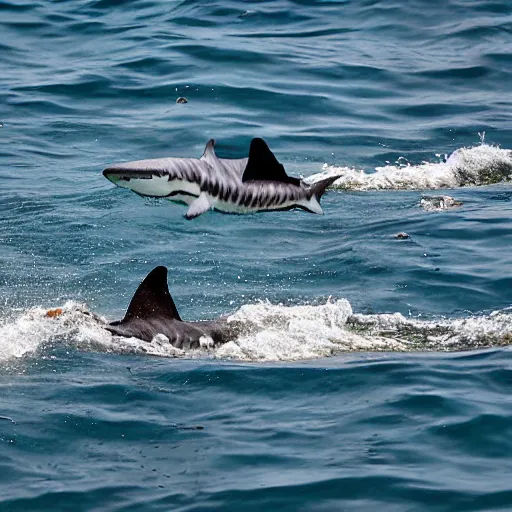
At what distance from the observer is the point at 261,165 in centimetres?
1027

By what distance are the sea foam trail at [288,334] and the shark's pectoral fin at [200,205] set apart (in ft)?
3.73

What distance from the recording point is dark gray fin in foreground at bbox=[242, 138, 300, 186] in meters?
10.2

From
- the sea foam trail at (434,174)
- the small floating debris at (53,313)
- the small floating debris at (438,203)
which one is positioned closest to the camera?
the small floating debris at (53,313)

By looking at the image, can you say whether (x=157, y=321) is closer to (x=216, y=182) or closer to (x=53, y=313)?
(x=53, y=313)

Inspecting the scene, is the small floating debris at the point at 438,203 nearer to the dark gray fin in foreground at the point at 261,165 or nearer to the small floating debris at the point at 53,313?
the dark gray fin in foreground at the point at 261,165

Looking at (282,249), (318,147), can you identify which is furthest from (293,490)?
(318,147)

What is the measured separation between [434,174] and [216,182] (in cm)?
718

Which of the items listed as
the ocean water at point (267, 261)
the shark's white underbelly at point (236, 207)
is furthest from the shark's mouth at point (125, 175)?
the ocean water at point (267, 261)

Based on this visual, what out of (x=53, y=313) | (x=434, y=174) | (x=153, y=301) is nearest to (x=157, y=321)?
(x=153, y=301)

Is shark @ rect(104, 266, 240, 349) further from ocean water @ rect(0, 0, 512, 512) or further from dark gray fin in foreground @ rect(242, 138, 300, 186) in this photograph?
dark gray fin in foreground @ rect(242, 138, 300, 186)

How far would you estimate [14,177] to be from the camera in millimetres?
16328

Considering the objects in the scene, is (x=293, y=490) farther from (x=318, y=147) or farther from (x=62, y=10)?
(x=62, y=10)

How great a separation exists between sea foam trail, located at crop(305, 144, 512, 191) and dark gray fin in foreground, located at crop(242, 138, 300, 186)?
559cm

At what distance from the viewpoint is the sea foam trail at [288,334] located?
10188 millimetres
